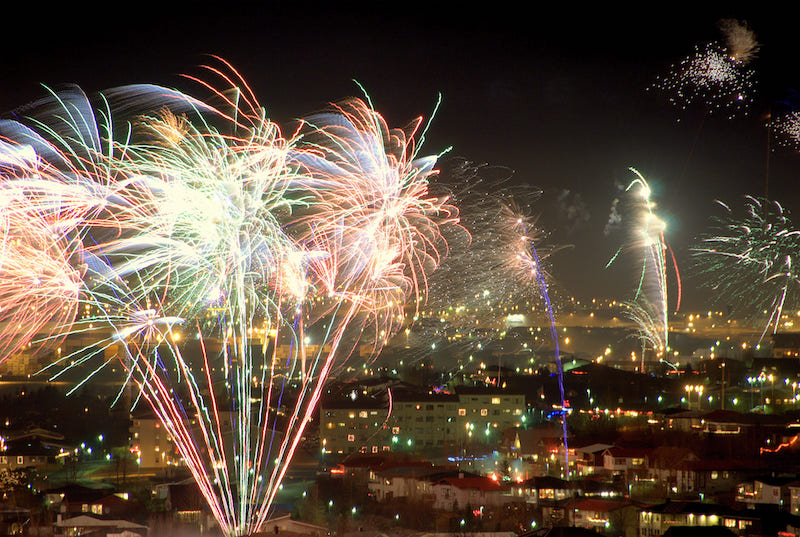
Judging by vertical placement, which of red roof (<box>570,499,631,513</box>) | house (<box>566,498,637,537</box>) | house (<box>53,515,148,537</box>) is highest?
red roof (<box>570,499,631,513</box>)

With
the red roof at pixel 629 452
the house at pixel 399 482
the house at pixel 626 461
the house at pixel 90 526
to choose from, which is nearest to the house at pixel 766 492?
the house at pixel 626 461

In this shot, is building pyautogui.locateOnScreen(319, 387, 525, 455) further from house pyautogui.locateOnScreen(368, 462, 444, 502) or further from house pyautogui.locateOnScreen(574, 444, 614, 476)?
house pyautogui.locateOnScreen(368, 462, 444, 502)

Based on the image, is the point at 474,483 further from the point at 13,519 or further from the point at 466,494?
the point at 13,519

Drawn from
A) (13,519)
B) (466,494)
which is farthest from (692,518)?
(13,519)

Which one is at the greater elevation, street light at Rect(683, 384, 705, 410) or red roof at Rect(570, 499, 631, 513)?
street light at Rect(683, 384, 705, 410)

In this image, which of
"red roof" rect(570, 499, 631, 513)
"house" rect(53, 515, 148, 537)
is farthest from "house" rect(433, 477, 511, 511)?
"house" rect(53, 515, 148, 537)

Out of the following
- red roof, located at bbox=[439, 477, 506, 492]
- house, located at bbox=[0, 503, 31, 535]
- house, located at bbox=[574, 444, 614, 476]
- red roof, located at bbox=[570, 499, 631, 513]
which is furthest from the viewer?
house, located at bbox=[574, 444, 614, 476]

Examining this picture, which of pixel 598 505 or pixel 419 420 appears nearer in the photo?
pixel 598 505

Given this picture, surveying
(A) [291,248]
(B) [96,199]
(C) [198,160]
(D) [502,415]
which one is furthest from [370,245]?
(D) [502,415]

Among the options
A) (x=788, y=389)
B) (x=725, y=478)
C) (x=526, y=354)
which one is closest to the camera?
(x=725, y=478)

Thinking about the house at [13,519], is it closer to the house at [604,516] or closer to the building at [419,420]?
the house at [604,516]

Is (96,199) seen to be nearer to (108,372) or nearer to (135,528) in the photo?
(135,528)
